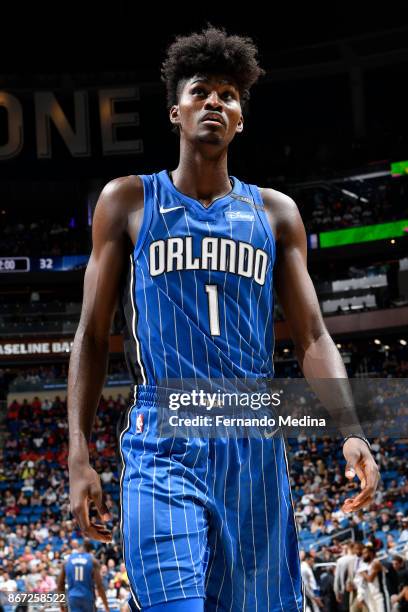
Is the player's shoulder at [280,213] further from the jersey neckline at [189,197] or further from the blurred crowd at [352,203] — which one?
the blurred crowd at [352,203]

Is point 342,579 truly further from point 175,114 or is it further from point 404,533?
point 175,114

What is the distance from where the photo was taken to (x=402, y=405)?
3713 millimetres

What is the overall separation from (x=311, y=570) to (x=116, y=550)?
4880 millimetres

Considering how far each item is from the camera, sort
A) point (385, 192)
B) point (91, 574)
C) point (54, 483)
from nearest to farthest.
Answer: point (91, 574) → point (54, 483) → point (385, 192)

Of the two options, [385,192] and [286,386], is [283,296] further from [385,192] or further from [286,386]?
[385,192]

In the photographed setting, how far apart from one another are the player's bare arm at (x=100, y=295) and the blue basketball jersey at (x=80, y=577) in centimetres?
803

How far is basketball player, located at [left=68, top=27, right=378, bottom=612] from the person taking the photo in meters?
2.61

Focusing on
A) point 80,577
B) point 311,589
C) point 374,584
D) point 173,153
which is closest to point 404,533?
point 374,584

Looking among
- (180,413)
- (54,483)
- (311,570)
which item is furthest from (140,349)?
(54,483)

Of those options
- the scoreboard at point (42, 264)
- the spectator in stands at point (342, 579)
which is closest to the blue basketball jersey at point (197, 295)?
the spectator in stands at point (342, 579)

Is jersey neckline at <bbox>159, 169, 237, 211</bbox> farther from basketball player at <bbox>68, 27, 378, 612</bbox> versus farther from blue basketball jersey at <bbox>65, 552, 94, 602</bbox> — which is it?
blue basketball jersey at <bbox>65, 552, 94, 602</bbox>

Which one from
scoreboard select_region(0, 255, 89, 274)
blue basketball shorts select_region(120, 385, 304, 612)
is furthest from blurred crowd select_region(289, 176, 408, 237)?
blue basketball shorts select_region(120, 385, 304, 612)

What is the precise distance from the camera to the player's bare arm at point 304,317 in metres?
2.97

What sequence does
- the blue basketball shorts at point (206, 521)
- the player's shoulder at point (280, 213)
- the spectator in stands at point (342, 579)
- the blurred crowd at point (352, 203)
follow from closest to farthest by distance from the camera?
the blue basketball shorts at point (206, 521), the player's shoulder at point (280, 213), the spectator in stands at point (342, 579), the blurred crowd at point (352, 203)
